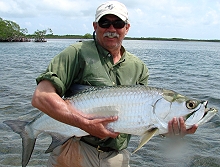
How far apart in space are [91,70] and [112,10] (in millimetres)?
793

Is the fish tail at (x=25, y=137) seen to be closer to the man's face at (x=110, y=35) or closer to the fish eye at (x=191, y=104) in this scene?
Result: the man's face at (x=110, y=35)

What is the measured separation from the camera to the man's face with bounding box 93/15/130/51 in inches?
146

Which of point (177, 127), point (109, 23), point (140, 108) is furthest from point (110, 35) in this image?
point (177, 127)

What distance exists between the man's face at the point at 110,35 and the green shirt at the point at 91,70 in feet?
0.29

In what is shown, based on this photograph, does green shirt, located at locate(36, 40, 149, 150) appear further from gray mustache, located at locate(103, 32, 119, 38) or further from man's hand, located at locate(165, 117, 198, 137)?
man's hand, located at locate(165, 117, 198, 137)

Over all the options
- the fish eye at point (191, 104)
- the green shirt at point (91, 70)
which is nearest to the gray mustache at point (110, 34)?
the green shirt at point (91, 70)

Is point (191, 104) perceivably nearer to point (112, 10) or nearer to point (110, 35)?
point (110, 35)

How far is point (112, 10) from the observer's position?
Answer: 12.0 ft

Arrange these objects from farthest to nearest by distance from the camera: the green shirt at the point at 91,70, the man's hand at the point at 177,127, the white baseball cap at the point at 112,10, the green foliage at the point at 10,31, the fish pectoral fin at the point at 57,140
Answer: the green foliage at the point at 10,31, the white baseball cap at the point at 112,10, the fish pectoral fin at the point at 57,140, the green shirt at the point at 91,70, the man's hand at the point at 177,127

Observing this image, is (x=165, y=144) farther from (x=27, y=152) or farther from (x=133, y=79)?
(x=27, y=152)

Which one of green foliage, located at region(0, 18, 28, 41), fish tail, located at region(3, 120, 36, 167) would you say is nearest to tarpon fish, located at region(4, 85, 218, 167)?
fish tail, located at region(3, 120, 36, 167)

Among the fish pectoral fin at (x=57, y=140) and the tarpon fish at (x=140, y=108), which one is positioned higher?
the tarpon fish at (x=140, y=108)

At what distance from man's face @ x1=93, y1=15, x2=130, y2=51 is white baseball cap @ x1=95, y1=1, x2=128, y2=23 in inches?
2.4

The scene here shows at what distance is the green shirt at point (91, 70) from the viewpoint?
3.38 metres
